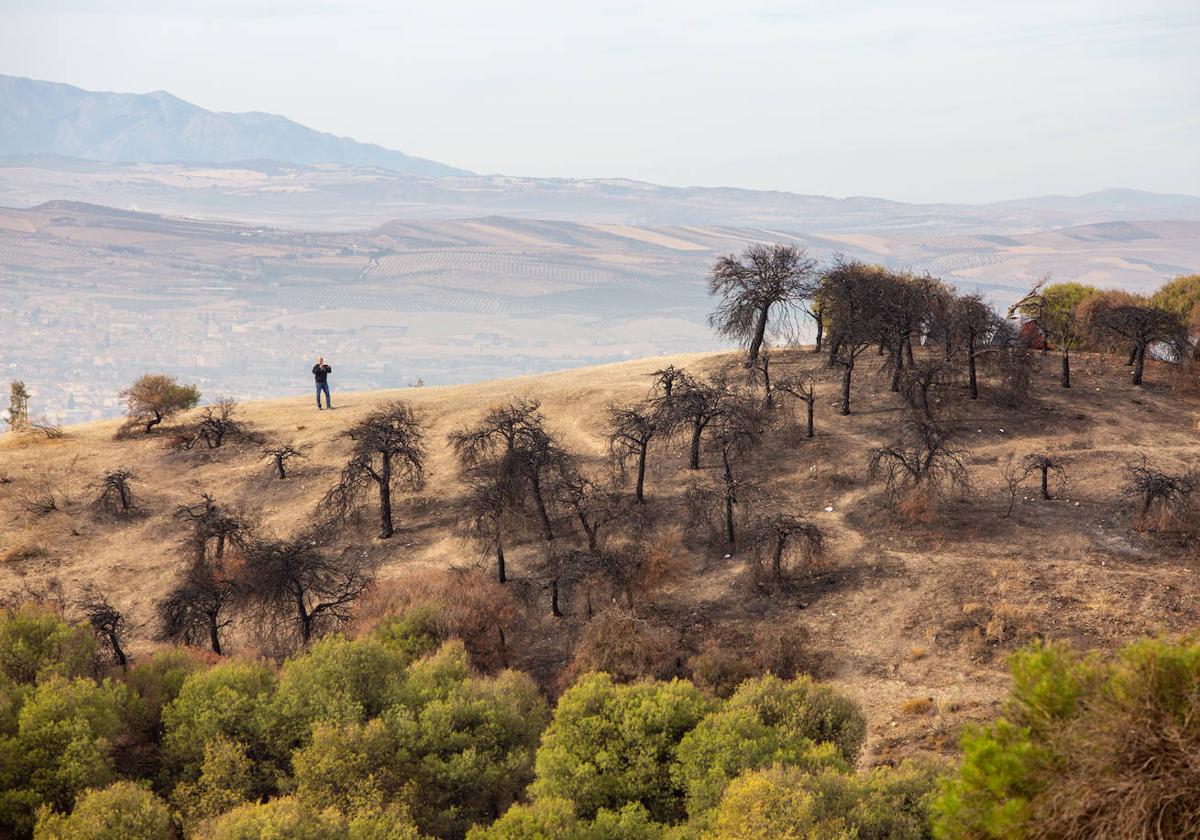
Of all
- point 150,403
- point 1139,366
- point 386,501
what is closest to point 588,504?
point 386,501

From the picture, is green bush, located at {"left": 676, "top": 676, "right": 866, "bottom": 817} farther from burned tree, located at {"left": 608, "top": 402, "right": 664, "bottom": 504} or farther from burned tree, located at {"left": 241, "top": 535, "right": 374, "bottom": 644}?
burned tree, located at {"left": 608, "top": 402, "right": 664, "bottom": 504}

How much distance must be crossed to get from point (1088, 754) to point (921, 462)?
2519 cm

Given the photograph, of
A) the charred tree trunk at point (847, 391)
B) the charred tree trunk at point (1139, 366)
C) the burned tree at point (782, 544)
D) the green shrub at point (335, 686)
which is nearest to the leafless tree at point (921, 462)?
the charred tree trunk at point (847, 391)

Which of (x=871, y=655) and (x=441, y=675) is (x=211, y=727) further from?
(x=871, y=655)

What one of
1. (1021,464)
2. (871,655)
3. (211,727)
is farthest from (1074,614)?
(211,727)

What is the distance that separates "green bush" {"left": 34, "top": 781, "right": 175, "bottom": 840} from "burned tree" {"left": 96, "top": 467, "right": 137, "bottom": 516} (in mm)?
22906

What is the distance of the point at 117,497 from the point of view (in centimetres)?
3950

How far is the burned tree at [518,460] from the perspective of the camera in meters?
34.4

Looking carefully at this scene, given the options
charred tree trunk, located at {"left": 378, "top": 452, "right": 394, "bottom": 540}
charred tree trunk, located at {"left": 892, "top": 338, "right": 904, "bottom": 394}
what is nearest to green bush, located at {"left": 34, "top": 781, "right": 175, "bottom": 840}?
charred tree trunk, located at {"left": 378, "top": 452, "right": 394, "bottom": 540}

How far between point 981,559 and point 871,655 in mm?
6344

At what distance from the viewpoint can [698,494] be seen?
34281mm

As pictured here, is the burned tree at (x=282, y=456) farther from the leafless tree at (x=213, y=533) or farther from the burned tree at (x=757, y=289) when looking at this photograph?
the burned tree at (x=757, y=289)

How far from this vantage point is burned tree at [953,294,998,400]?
4266 cm

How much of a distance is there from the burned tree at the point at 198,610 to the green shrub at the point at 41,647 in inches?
141
